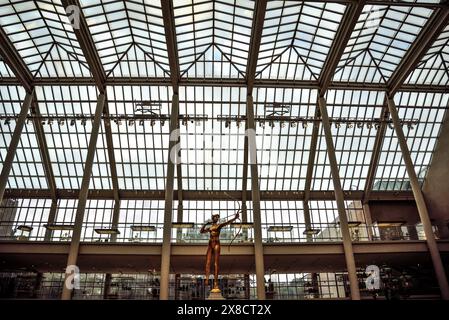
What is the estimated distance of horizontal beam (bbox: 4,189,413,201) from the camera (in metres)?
33.7

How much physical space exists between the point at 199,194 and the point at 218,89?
36.4ft

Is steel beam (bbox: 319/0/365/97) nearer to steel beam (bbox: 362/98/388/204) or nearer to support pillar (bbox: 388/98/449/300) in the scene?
support pillar (bbox: 388/98/449/300)

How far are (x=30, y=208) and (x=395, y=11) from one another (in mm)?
36539

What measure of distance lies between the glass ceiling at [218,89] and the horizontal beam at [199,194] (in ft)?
1.86

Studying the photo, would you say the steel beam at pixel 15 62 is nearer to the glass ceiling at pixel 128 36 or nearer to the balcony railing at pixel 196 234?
the glass ceiling at pixel 128 36

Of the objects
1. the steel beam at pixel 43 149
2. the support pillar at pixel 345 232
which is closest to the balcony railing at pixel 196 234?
the support pillar at pixel 345 232

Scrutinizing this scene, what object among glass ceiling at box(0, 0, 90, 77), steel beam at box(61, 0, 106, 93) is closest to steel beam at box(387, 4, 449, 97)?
steel beam at box(61, 0, 106, 93)

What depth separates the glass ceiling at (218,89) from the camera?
2294 cm

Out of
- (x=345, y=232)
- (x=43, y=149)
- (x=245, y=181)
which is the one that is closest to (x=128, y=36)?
(x=43, y=149)

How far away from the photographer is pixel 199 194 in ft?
112

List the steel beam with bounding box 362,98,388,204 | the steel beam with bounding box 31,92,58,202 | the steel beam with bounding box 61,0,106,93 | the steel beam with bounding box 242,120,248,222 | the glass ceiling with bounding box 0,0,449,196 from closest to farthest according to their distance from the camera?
the steel beam with bounding box 61,0,106,93, the glass ceiling with bounding box 0,0,449,196, the steel beam with bounding box 31,92,58,202, the steel beam with bounding box 242,120,248,222, the steel beam with bounding box 362,98,388,204

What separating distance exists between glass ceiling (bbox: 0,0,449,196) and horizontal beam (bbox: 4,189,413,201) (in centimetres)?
57

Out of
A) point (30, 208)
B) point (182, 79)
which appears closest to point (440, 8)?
point (182, 79)
